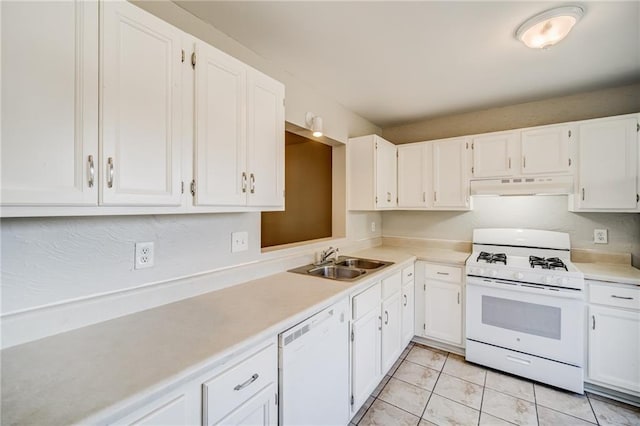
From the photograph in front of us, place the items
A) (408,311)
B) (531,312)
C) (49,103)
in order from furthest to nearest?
(408,311)
(531,312)
(49,103)

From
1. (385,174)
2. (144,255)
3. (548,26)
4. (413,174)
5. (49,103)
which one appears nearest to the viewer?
(49,103)

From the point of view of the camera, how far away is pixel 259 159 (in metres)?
1.56

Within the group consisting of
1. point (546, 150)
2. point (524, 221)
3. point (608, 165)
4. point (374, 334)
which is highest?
point (546, 150)

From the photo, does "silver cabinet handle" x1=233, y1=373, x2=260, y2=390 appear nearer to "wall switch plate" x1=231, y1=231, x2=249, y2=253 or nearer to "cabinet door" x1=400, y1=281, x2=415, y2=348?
"wall switch plate" x1=231, y1=231, x2=249, y2=253

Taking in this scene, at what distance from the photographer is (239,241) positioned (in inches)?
69.9

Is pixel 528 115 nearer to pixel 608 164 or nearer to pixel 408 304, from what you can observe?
pixel 608 164

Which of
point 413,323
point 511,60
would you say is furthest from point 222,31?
point 413,323

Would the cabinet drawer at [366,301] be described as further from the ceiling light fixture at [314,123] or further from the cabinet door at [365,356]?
the ceiling light fixture at [314,123]

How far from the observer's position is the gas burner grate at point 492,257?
2513 mm

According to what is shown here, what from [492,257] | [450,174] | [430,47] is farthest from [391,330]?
[430,47]

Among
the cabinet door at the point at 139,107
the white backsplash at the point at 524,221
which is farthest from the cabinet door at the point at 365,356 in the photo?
the white backsplash at the point at 524,221

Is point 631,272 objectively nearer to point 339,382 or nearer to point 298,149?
point 339,382

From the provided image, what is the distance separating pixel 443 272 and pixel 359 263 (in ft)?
2.79

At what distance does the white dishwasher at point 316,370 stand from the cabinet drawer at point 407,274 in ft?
3.54
